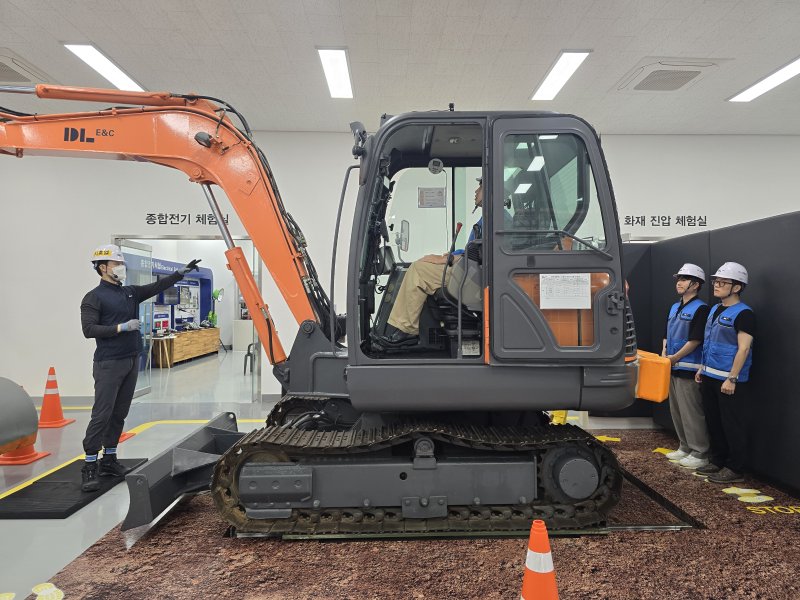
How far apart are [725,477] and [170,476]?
4.40 m

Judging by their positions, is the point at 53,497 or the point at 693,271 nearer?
the point at 53,497

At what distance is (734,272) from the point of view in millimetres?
4020

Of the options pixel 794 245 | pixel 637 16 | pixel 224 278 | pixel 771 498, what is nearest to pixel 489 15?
pixel 637 16

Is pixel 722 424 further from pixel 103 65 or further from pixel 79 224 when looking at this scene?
pixel 79 224

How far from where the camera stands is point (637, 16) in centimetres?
482

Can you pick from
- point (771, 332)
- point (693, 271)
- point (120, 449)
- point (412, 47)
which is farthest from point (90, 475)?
point (771, 332)

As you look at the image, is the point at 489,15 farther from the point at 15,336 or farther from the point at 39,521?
the point at 15,336

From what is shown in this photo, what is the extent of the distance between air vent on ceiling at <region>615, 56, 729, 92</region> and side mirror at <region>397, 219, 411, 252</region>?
4256 millimetres

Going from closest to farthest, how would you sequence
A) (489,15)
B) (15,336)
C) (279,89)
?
(489,15), (279,89), (15,336)

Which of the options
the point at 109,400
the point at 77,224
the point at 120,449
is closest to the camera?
the point at 109,400

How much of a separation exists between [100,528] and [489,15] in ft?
17.9

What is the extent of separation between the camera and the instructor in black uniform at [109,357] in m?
4.15

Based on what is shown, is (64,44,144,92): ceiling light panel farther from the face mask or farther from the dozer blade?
the dozer blade

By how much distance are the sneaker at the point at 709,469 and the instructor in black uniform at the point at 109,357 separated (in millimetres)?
5014
